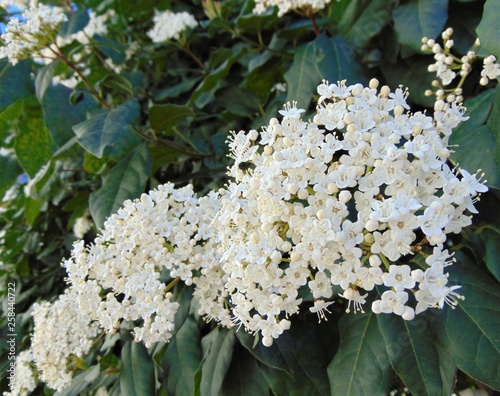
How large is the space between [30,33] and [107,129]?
1.74ft

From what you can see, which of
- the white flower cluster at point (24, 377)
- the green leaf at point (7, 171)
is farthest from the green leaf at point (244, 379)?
the green leaf at point (7, 171)

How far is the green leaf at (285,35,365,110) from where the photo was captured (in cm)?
177

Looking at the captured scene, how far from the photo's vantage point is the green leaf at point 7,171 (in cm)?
248

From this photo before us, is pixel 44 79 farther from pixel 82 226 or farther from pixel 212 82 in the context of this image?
pixel 82 226

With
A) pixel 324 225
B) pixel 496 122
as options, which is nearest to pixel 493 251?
pixel 496 122

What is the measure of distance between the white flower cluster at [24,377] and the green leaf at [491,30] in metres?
1.90

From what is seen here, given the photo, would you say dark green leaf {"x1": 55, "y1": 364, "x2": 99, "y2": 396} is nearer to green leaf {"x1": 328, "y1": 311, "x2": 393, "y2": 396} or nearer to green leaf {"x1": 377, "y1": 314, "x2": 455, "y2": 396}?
green leaf {"x1": 328, "y1": 311, "x2": 393, "y2": 396}

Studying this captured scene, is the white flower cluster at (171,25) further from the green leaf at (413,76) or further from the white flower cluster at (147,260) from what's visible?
the white flower cluster at (147,260)

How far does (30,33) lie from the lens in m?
1.87

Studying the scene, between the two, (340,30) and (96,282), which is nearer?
(96,282)

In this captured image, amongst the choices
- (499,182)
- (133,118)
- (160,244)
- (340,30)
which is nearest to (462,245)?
(499,182)

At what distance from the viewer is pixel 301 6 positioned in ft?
6.31

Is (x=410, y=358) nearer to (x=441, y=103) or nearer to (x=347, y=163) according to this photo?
(x=347, y=163)

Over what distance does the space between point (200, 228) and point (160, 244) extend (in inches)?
4.8
